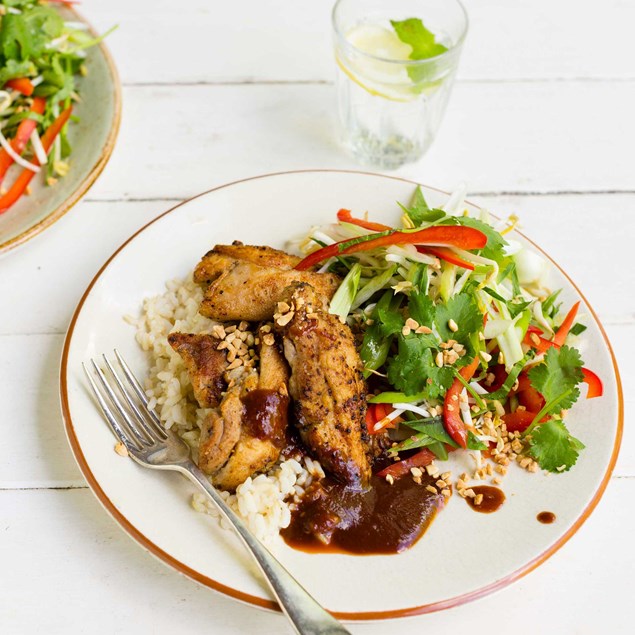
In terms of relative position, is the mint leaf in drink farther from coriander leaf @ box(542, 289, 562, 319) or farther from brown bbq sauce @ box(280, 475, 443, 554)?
brown bbq sauce @ box(280, 475, 443, 554)

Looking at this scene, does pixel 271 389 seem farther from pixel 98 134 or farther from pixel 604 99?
pixel 604 99

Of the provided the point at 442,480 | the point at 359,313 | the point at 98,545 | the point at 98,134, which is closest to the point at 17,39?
the point at 98,134

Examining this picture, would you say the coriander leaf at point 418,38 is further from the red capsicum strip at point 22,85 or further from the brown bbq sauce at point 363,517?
the brown bbq sauce at point 363,517

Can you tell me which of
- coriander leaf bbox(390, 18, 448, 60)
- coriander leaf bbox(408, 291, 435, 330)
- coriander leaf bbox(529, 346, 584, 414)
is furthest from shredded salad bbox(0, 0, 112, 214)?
coriander leaf bbox(529, 346, 584, 414)

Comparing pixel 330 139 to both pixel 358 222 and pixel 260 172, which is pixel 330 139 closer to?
pixel 260 172

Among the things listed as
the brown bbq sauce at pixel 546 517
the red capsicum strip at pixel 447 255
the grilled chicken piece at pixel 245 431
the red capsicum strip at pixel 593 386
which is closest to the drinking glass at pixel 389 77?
the red capsicum strip at pixel 447 255
